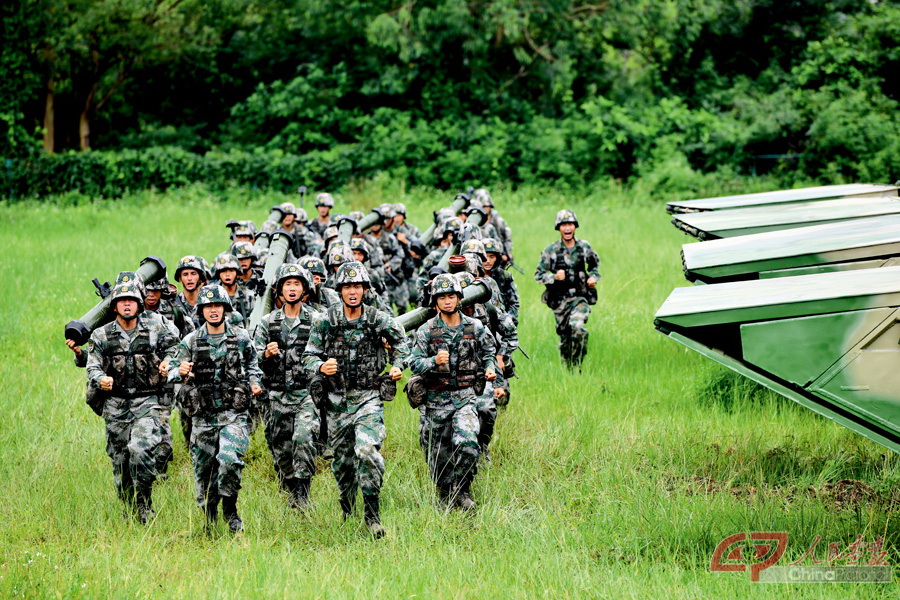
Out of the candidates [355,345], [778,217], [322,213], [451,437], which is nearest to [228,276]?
[355,345]

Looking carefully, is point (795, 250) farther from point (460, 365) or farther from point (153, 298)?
point (153, 298)

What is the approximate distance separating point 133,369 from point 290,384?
4.16 feet

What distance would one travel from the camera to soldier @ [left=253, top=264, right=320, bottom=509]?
8.54 metres

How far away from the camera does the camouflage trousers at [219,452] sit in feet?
25.9

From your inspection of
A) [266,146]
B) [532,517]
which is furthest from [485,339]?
[266,146]

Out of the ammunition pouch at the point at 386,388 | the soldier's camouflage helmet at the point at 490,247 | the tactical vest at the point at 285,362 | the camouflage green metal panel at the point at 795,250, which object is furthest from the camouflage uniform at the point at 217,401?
the camouflage green metal panel at the point at 795,250

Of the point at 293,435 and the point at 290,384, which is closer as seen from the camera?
the point at 293,435

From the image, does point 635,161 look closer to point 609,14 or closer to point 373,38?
point 609,14

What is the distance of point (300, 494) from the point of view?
8.57m

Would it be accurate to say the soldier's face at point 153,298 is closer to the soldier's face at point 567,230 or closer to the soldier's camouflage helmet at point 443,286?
the soldier's camouflage helmet at point 443,286

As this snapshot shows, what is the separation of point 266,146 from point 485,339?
25.1 m

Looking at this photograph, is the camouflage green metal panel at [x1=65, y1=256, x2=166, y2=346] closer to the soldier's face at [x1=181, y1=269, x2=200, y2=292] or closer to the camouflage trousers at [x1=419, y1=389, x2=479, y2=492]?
the soldier's face at [x1=181, y1=269, x2=200, y2=292]

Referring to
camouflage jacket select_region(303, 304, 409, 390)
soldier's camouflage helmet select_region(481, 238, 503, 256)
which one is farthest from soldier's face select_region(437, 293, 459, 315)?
soldier's camouflage helmet select_region(481, 238, 503, 256)

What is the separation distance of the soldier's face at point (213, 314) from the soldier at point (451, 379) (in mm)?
1552
